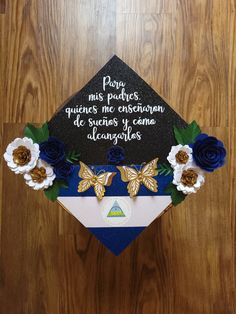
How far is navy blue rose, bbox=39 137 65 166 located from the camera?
2.70ft

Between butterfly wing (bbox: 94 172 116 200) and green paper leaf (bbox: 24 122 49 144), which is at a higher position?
green paper leaf (bbox: 24 122 49 144)

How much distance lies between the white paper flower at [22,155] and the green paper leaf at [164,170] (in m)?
0.26

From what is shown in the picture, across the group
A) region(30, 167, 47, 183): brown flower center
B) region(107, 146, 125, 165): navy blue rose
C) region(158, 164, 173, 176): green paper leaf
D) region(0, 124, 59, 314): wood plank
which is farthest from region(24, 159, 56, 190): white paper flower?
region(0, 124, 59, 314): wood plank

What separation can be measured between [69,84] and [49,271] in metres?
0.55

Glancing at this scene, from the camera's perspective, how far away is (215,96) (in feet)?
3.96

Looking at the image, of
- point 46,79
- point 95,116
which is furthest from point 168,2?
point 95,116

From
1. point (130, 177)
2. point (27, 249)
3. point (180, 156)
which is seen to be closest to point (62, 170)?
point (130, 177)

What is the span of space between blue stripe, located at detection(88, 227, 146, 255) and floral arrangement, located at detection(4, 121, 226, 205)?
0.07m

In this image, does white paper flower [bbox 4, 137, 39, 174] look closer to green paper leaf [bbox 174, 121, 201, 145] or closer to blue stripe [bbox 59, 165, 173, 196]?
blue stripe [bbox 59, 165, 173, 196]

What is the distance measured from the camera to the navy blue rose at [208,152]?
0.82 m

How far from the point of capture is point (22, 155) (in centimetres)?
83

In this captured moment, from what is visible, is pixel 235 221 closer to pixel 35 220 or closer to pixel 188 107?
pixel 188 107

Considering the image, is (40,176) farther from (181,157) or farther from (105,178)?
(181,157)

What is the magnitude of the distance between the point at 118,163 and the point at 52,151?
0.47 feet
